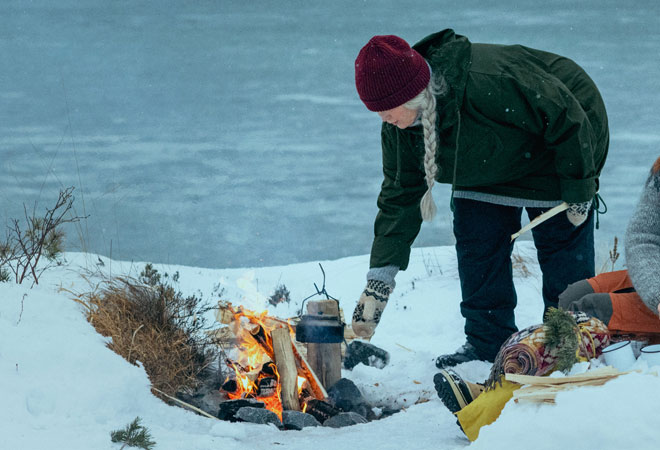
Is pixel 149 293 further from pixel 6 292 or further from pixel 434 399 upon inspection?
pixel 434 399

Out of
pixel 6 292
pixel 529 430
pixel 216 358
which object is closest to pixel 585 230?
pixel 529 430

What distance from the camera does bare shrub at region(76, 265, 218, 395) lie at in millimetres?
Result: 3768

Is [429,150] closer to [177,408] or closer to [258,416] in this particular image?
[258,416]

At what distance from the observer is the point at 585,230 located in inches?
147

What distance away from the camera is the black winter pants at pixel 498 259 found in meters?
3.74

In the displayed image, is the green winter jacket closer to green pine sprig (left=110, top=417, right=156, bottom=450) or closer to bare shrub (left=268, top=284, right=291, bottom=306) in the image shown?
green pine sprig (left=110, top=417, right=156, bottom=450)

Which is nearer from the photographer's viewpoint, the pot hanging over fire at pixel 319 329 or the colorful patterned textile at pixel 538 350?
the colorful patterned textile at pixel 538 350

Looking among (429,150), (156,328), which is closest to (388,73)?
(429,150)

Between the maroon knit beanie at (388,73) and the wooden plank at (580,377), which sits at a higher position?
the maroon knit beanie at (388,73)

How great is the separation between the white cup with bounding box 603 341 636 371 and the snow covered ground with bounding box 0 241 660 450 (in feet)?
0.50

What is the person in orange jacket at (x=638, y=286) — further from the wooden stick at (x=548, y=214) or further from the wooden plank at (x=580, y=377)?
the wooden stick at (x=548, y=214)

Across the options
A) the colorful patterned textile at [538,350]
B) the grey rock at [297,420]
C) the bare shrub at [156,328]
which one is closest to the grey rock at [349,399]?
the grey rock at [297,420]

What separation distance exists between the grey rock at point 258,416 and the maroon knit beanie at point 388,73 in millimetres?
1630

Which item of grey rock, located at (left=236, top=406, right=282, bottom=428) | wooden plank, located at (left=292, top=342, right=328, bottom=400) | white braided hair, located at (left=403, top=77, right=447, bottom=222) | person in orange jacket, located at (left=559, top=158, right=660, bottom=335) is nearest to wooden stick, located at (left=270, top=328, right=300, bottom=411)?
wooden plank, located at (left=292, top=342, right=328, bottom=400)
